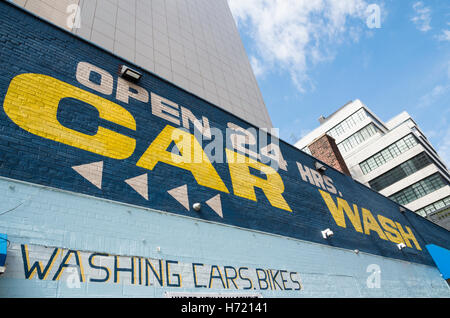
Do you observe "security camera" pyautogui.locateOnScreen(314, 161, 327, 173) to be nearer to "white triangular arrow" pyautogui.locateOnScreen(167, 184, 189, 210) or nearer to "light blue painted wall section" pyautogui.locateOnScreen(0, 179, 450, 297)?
"light blue painted wall section" pyautogui.locateOnScreen(0, 179, 450, 297)

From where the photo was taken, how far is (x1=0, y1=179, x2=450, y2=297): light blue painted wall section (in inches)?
190

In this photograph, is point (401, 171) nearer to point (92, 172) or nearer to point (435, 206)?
point (435, 206)

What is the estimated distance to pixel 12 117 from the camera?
223 inches

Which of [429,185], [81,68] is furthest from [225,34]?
[429,185]

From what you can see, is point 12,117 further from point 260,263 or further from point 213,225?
point 260,263

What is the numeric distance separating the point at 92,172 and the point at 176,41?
9.90 m

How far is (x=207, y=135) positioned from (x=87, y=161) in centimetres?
431

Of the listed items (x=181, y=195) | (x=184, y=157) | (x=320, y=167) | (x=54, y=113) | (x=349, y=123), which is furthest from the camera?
(x=349, y=123)

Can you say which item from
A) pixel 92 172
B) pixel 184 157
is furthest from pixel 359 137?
pixel 92 172

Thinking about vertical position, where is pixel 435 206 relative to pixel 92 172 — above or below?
above

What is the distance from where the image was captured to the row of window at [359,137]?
47.0 meters

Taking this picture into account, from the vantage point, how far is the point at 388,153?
133ft

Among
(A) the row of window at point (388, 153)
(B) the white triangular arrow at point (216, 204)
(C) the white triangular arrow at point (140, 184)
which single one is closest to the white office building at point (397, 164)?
(A) the row of window at point (388, 153)

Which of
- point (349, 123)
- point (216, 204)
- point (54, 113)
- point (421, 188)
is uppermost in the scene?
point (349, 123)
